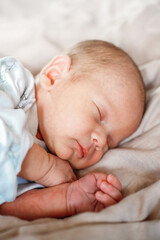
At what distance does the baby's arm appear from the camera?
0.85 m

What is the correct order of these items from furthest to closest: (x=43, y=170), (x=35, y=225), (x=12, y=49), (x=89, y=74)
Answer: (x=12, y=49) → (x=89, y=74) → (x=43, y=170) → (x=35, y=225)

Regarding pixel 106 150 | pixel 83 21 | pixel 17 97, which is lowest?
pixel 106 150

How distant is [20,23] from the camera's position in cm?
158

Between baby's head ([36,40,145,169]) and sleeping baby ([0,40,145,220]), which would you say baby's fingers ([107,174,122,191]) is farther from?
baby's head ([36,40,145,169])

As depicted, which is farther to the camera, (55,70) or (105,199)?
(55,70)

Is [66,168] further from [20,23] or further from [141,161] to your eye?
[20,23]

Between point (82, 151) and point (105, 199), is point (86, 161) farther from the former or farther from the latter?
point (105, 199)

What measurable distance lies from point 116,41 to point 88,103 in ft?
2.20

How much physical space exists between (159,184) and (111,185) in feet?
0.53

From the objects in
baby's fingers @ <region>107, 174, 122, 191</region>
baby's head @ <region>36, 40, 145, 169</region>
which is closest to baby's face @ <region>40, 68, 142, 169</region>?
baby's head @ <region>36, 40, 145, 169</region>

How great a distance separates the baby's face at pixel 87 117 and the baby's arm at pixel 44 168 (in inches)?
2.3

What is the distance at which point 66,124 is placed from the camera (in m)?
1.01

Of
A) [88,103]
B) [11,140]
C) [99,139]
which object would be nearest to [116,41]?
[88,103]

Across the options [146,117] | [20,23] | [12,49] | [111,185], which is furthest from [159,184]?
[20,23]
